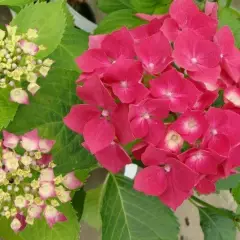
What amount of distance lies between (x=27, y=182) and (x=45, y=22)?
0.21 m

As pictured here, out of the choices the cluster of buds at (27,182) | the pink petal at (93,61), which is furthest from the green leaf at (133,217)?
the pink petal at (93,61)

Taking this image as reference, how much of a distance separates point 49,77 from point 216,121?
0.79 ft

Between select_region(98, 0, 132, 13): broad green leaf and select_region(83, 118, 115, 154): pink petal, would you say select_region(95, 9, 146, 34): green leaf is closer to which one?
select_region(98, 0, 132, 13): broad green leaf

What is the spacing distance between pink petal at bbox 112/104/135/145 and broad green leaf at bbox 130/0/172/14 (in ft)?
1.20

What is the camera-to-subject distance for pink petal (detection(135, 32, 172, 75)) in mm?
583

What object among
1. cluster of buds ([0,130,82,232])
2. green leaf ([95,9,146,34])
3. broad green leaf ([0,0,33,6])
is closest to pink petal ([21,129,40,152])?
cluster of buds ([0,130,82,232])

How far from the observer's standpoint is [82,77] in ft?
2.05

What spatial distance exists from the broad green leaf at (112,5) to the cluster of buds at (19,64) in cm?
37

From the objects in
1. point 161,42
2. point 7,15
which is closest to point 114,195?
point 161,42

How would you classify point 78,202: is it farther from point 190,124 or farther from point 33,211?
point 190,124

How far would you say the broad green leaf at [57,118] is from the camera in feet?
2.31

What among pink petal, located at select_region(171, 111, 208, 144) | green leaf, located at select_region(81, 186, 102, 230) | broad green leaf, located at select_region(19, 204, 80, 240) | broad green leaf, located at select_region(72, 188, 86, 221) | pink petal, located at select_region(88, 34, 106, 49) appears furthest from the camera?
green leaf, located at select_region(81, 186, 102, 230)

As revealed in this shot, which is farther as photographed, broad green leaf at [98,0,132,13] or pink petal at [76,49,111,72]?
broad green leaf at [98,0,132,13]

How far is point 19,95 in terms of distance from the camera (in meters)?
0.65
